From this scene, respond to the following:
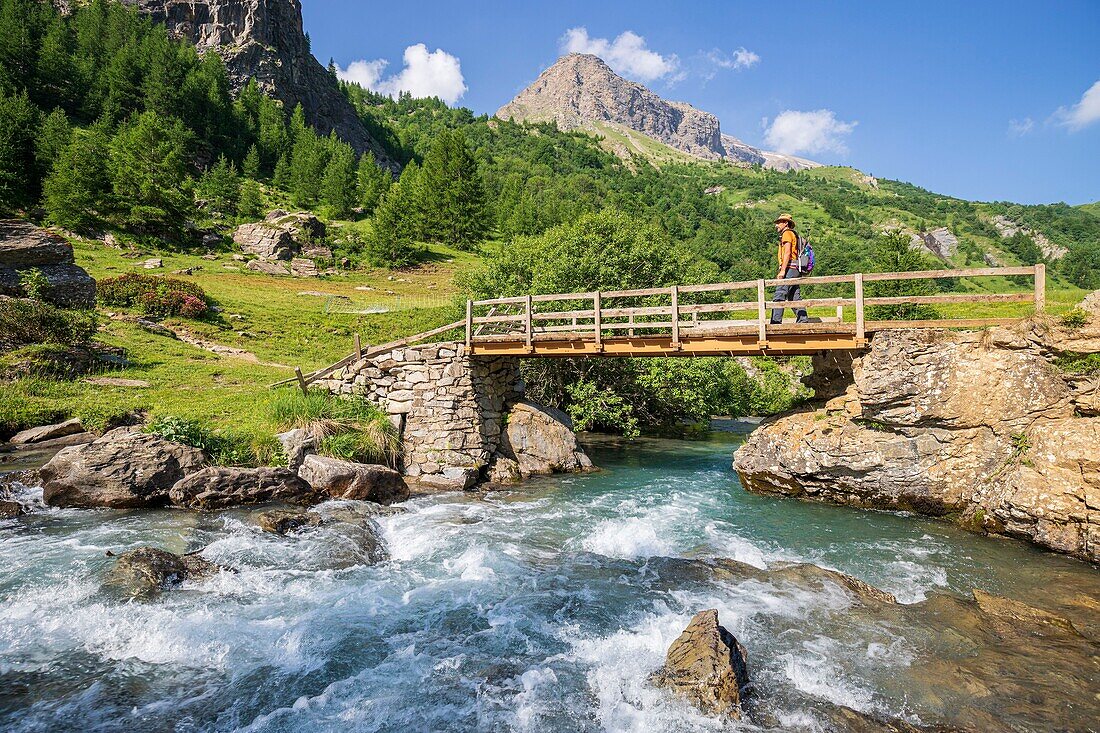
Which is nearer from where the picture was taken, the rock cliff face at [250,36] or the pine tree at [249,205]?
the pine tree at [249,205]

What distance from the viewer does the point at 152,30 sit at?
95.0 metres

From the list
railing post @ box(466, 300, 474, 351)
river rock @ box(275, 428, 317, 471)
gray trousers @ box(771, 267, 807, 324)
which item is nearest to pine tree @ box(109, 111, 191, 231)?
river rock @ box(275, 428, 317, 471)

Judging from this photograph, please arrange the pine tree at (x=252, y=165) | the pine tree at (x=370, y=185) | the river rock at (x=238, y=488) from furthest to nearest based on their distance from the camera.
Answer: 1. the pine tree at (x=252, y=165)
2. the pine tree at (x=370, y=185)
3. the river rock at (x=238, y=488)

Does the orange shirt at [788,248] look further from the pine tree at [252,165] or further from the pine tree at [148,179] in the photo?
the pine tree at [252,165]

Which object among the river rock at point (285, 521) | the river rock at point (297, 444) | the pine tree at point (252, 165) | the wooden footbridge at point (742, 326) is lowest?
the river rock at point (285, 521)

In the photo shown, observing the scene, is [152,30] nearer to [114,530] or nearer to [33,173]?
[33,173]

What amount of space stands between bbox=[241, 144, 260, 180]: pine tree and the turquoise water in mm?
84840

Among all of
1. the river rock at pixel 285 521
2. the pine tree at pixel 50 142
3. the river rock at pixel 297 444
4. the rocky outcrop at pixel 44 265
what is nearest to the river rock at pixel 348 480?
the river rock at pixel 297 444

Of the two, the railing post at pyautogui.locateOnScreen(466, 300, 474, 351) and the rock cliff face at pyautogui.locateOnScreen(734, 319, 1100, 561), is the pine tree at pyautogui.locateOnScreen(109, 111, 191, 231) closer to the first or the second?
the railing post at pyautogui.locateOnScreen(466, 300, 474, 351)

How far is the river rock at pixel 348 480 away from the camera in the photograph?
1384 centimetres

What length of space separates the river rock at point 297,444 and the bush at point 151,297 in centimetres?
2027

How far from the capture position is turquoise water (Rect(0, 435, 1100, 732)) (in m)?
6.02

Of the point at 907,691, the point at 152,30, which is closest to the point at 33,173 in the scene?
the point at 152,30

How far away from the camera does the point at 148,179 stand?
52188 millimetres
